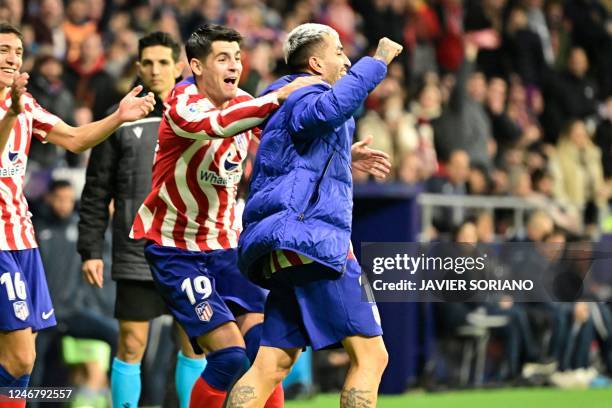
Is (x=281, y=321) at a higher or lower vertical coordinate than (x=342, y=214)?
lower

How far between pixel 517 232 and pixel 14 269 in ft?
26.9

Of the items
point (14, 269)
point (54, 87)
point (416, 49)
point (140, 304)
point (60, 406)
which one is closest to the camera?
point (14, 269)

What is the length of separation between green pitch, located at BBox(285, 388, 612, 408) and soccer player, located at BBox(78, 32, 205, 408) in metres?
2.80

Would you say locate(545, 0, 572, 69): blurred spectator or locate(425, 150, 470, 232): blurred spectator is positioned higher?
locate(545, 0, 572, 69): blurred spectator

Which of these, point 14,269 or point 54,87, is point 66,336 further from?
point 14,269

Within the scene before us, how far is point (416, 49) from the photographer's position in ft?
56.6

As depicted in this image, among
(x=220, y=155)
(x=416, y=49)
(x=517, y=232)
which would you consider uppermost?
(x=416, y=49)

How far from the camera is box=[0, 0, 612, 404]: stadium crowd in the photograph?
11.8 m

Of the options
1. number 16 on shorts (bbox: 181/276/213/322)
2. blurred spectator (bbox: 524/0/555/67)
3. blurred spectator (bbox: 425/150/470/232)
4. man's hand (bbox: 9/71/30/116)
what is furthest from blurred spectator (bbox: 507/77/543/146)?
man's hand (bbox: 9/71/30/116)

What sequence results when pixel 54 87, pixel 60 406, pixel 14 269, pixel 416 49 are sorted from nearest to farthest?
pixel 14 269 → pixel 60 406 → pixel 54 87 → pixel 416 49

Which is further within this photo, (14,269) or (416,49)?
(416,49)

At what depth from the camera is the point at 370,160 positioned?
7012mm

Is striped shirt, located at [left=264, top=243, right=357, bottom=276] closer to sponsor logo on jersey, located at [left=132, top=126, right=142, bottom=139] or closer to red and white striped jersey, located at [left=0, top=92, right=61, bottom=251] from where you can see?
red and white striped jersey, located at [left=0, top=92, right=61, bottom=251]

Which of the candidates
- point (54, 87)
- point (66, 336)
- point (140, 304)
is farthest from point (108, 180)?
point (54, 87)
